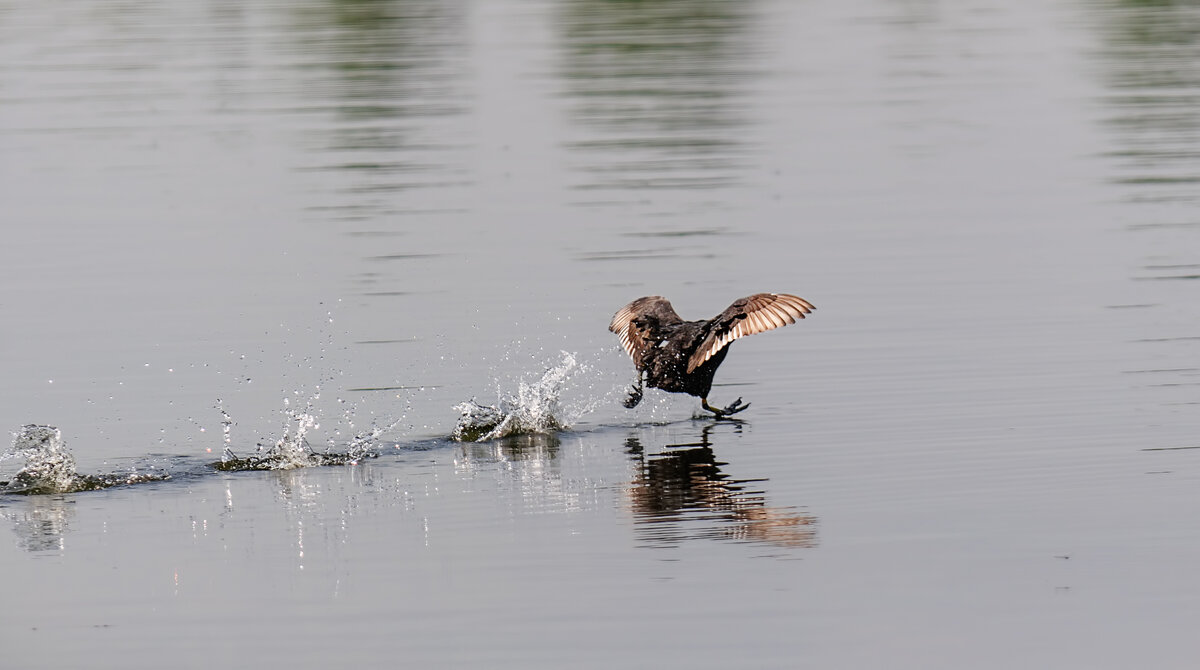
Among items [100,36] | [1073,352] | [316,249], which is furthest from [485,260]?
[100,36]

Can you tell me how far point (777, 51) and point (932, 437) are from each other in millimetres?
23788

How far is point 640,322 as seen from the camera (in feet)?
35.8

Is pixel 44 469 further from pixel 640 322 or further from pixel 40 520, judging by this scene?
pixel 640 322

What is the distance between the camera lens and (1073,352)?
11430mm

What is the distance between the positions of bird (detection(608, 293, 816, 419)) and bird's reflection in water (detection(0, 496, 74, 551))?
10.2ft

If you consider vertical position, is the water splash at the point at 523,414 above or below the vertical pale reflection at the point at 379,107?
below

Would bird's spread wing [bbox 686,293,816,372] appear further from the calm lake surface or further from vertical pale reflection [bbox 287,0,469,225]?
vertical pale reflection [bbox 287,0,469,225]

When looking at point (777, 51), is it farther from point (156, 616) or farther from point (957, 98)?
point (156, 616)

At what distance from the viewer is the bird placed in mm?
10133

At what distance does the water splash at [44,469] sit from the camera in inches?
350

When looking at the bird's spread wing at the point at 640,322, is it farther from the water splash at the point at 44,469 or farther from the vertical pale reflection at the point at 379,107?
the vertical pale reflection at the point at 379,107

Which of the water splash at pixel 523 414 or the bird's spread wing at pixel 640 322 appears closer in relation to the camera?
the water splash at pixel 523 414

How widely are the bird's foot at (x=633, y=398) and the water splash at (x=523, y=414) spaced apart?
330mm

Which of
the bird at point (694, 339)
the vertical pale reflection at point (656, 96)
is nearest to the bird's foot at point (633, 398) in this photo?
the bird at point (694, 339)
